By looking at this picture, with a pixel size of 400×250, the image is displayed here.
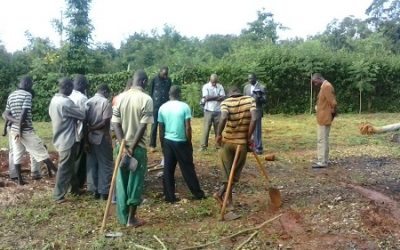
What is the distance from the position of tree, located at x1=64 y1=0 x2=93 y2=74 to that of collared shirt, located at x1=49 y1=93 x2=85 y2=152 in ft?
51.4

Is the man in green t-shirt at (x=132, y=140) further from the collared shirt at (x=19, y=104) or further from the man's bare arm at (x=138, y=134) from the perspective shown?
the collared shirt at (x=19, y=104)

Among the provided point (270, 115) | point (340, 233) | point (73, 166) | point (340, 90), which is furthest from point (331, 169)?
point (340, 90)

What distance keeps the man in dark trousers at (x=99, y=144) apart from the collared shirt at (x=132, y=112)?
1.08 m

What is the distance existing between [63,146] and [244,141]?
8.76 feet

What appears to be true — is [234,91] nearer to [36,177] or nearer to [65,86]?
[65,86]

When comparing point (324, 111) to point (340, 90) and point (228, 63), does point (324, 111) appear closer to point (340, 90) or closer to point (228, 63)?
point (228, 63)

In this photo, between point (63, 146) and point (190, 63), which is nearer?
point (63, 146)

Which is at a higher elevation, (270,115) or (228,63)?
(228,63)

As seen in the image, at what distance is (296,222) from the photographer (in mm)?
6094

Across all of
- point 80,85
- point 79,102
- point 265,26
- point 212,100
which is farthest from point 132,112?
point 265,26

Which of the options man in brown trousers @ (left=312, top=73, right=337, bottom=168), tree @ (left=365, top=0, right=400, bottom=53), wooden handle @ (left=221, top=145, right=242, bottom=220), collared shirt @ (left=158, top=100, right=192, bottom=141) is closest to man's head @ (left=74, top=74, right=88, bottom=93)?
collared shirt @ (left=158, top=100, right=192, bottom=141)

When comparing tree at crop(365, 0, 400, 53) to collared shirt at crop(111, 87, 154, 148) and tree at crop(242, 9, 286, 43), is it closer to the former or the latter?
tree at crop(242, 9, 286, 43)

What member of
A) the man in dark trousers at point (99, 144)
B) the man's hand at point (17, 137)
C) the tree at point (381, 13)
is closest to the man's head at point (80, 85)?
the man in dark trousers at point (99, 144)

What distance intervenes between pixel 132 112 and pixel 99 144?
1345mm
